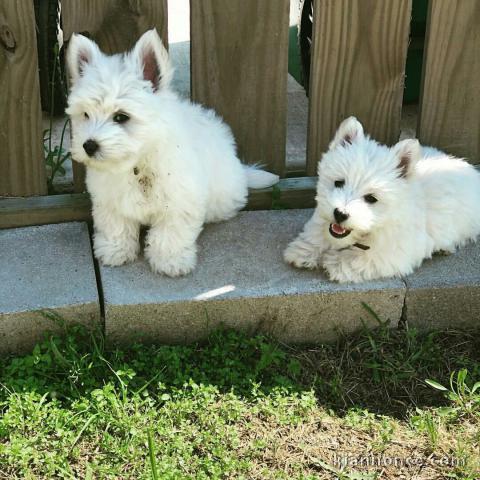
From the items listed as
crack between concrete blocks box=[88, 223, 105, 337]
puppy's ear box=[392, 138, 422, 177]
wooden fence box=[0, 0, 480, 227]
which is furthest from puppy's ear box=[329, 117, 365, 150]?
crack between concrete blocks box=[88, 223, 105, 337]

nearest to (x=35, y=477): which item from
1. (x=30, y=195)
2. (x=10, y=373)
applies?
(x=10, y=373)

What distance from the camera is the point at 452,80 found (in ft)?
15.7

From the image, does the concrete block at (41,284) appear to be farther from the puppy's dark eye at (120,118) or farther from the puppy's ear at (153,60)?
the puppy's ear at (153,60)

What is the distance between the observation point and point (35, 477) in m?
3.40

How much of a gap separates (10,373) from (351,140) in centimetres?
193

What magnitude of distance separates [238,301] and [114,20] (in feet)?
5.25

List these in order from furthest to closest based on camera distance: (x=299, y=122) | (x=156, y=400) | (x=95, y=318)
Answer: (x=299, y=122) → (x=95, y=318) → (x=156, y=400)

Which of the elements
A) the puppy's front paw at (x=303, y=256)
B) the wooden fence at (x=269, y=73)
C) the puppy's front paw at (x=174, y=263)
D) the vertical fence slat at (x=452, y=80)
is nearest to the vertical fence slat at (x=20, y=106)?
the wooden fence at (x=269, y=73)

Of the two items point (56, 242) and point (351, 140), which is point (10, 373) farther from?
point (351, 140)

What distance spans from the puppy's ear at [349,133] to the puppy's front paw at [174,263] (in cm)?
90

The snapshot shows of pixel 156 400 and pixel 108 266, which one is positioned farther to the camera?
pixel 108 266

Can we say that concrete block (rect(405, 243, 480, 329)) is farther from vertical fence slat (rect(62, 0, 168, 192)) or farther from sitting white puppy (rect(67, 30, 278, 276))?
vertical fence slat (rect(62, 0, 168, 192))

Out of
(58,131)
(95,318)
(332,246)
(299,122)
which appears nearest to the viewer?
(95,318)

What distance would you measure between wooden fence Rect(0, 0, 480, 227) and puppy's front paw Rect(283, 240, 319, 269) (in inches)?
24.4
